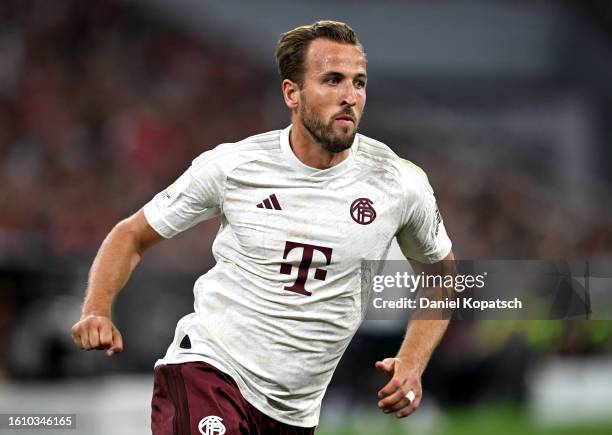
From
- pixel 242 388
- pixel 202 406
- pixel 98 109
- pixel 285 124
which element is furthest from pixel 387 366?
pixel 285 124

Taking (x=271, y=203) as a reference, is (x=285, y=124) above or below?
above

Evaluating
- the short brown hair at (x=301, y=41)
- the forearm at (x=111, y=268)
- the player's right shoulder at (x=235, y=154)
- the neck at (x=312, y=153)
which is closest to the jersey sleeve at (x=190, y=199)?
the player's right shoulder at (x=235, y=154)

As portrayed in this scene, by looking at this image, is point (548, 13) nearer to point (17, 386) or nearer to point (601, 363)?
point (601, 363)

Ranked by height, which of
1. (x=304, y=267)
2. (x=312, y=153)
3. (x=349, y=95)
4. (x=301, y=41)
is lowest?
(x=304, y=267)

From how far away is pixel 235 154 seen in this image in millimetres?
4836

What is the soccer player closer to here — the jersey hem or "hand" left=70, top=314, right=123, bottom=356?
the jersey hem

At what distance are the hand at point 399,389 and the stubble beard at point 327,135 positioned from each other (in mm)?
875

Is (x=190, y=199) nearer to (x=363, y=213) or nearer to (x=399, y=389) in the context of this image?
(x=363, y=213)

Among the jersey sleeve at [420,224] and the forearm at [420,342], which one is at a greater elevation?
the jersey sleeve at [420,224]

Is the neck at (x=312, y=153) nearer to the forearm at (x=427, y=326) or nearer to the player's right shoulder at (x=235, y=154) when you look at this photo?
the player's right shoulder at (x=235, y=154)

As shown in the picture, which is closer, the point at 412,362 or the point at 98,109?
the point at 412,362

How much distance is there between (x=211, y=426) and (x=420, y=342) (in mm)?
912

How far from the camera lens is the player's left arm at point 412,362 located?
4414 millimetres

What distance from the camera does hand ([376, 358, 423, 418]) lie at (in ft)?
14.4
